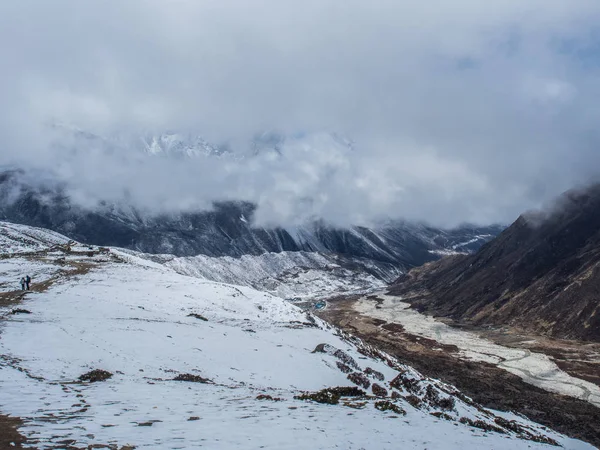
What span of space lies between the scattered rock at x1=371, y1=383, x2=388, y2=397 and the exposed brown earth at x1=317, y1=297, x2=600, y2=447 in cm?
1994

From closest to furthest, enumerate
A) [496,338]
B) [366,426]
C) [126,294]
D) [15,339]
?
[366,426] → [15,339] → [126,294] → [496,338]

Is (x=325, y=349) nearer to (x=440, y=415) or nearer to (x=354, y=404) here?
(x=354, y=404)

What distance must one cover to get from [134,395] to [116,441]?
19.7 feet

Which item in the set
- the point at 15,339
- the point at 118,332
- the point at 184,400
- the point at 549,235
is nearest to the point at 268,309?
the point at 118,332

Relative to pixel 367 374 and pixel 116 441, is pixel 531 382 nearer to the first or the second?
pixel 367 374

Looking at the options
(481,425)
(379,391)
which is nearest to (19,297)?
(379,391)

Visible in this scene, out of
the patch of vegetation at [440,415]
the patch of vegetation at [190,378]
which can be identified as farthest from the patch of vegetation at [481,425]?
the patch of vegetation at [190,378]

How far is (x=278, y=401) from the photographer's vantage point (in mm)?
19719

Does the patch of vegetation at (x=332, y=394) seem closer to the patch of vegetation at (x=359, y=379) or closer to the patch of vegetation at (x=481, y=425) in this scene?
the patch of vegetation at (x=359, y=379)

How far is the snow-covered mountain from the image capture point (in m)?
14.5

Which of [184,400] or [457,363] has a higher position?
[184,400]

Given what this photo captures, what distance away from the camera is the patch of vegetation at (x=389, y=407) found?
20.3 metres

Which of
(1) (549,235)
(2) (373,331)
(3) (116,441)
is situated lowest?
(2) (373,331)

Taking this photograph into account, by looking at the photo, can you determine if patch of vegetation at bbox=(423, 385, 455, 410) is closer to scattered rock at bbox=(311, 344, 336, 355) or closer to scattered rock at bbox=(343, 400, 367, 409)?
scattered rock at bbox=(343, 400, 367, 409)
